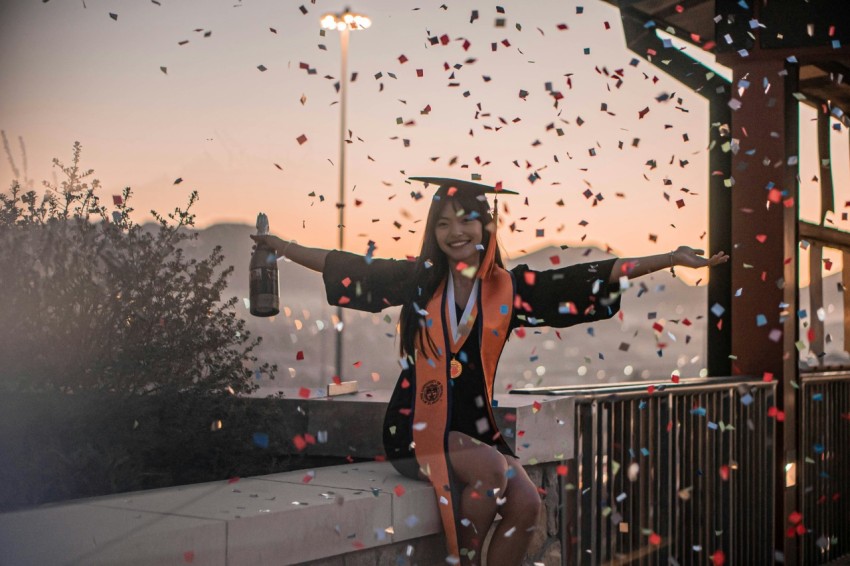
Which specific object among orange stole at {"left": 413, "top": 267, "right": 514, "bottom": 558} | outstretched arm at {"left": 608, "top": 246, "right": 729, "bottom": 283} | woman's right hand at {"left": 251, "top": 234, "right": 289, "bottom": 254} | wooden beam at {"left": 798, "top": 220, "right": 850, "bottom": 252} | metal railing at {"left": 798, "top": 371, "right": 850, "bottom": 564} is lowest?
metal railing at {"left": 798, "top": 371, "right": 850, "bottom": 564}

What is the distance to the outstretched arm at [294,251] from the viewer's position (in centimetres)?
430

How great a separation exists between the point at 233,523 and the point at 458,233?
61.2 inches

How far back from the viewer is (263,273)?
14.3ft

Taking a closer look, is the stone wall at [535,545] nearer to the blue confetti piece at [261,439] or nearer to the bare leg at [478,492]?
the bare leg at [478,492]

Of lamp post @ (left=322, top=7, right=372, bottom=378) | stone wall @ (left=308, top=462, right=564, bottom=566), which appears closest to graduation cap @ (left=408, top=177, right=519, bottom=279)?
stone wall @ (left=308, top=462, right=564, bottom=566)

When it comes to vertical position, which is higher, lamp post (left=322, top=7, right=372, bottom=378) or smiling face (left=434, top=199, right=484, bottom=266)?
lamp post (left=322, top=7, right=372, bottom=378)

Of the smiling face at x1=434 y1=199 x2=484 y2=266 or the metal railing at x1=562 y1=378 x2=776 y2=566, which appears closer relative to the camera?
the smiling face at x1=434 y1=199 x2=484 y2=266

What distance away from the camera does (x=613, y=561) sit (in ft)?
15.5

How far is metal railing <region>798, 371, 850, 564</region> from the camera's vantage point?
6.75 meters

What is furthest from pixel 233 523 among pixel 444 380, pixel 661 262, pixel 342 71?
pixel 342 71

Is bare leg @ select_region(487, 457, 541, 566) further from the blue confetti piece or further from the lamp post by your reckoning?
the lamp post

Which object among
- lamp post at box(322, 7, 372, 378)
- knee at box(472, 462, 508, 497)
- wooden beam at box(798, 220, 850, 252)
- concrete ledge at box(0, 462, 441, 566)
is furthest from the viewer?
lamp post at box(322, 7, 372, 378)

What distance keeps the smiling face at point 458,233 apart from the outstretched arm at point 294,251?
57 centimetres

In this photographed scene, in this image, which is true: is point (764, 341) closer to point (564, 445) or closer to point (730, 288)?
point (730, 288)
